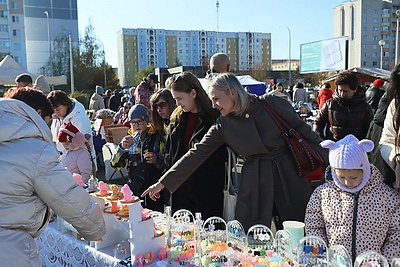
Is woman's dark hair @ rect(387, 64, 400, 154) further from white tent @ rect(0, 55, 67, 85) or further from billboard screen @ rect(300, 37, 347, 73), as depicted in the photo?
billboard screen @ rect(300, 37, 347, 73)

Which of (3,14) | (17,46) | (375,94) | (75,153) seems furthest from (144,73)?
(75,153)

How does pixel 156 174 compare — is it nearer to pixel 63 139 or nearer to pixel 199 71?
pixel 63 139

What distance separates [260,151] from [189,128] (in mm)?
742

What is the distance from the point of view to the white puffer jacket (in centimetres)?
142

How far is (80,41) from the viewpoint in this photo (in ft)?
117

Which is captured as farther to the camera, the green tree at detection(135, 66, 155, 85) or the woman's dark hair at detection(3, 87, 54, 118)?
the green tree at detection(135, 66, 155, 85)

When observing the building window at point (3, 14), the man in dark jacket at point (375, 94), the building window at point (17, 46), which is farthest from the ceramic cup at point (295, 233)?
the building window at point (3, 14)

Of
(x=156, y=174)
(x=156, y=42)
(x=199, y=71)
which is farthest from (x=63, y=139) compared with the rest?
(x=156, y=42)

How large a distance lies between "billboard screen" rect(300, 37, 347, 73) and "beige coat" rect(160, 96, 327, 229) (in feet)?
67.8

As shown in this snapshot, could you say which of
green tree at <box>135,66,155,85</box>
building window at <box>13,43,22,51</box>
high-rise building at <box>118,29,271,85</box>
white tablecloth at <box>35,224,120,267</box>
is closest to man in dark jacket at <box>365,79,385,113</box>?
white tablecloth at <box>35,224,120,267</box>

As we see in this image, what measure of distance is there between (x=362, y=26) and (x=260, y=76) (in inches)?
1176

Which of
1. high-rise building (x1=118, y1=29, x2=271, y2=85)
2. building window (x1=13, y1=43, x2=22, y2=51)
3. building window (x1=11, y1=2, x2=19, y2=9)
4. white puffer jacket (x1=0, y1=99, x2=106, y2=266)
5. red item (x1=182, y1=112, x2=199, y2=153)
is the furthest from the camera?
high-rise building (x1=118, y1=29, x2=271, y2=85)

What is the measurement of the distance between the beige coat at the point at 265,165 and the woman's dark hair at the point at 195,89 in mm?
394

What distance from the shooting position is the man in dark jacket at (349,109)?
4059 millimetres
